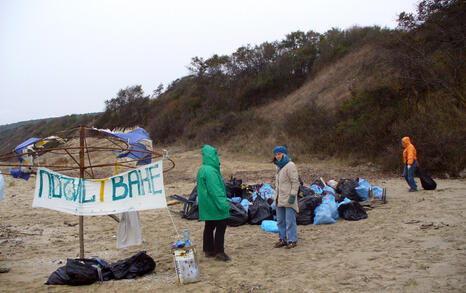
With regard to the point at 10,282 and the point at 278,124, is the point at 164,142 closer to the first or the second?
the point at 278,124

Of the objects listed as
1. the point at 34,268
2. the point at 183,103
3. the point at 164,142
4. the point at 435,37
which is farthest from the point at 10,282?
the point at 183,103

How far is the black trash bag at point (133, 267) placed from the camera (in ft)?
16.1

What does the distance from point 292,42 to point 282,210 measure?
28.5 m

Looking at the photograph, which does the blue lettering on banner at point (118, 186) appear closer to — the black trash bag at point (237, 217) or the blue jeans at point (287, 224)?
the blue jeans at point (287, 224)

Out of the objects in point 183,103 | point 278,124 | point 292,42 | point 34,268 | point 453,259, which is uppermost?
point 292,42

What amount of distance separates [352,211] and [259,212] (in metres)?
2.00

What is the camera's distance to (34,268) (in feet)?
18.4

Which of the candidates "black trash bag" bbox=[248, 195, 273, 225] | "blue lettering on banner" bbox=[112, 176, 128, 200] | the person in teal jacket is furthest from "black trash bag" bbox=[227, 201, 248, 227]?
"blue lettering on banner" bbox=[112, 176, 128, 200]

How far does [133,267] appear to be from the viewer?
497cm

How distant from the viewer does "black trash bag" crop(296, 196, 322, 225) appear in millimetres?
7523

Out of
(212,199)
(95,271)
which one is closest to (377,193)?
(212,199)

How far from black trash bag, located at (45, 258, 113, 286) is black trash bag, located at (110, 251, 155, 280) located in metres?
0.16

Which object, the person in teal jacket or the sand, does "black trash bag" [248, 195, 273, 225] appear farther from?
the person in teal jacket

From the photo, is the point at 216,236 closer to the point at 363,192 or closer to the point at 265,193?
the point at 265,193
